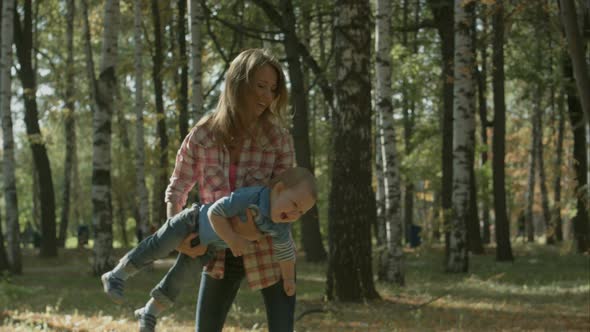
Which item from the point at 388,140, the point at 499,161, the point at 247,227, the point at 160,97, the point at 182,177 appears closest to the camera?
the point at 247,227

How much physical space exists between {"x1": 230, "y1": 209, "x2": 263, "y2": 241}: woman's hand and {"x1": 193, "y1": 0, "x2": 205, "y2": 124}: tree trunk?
1266cm

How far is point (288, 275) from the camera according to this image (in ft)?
14.0

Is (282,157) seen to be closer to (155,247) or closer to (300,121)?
(155,247)

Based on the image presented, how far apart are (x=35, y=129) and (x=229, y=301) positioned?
2217 centimetres

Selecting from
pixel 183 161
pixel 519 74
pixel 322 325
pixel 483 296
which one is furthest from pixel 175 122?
pixel 183 161

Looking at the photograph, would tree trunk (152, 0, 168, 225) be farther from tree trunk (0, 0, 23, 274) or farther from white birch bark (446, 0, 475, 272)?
white birch bark (446, 0, 475, 272)

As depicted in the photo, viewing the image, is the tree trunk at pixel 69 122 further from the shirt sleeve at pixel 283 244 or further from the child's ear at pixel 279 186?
the child's ear at pixel 279 186

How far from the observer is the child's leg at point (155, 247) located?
418cm

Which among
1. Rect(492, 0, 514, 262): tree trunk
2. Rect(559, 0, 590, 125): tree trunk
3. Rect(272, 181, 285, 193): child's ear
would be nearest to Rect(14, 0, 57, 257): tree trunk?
Rect(492, 0, 514, 262): tree trunk

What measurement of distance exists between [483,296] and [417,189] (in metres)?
26.1

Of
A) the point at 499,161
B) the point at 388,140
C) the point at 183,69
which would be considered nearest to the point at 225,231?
the point at 388,140

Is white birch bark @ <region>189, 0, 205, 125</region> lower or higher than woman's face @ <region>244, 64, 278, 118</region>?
higher

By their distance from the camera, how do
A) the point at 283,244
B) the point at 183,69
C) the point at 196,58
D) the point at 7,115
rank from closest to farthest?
1. the point at 283,244
2. the point at 196,58
3. the point at 7,115
4. the point at 183,69

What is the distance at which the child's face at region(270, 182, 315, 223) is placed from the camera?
3945 mm
